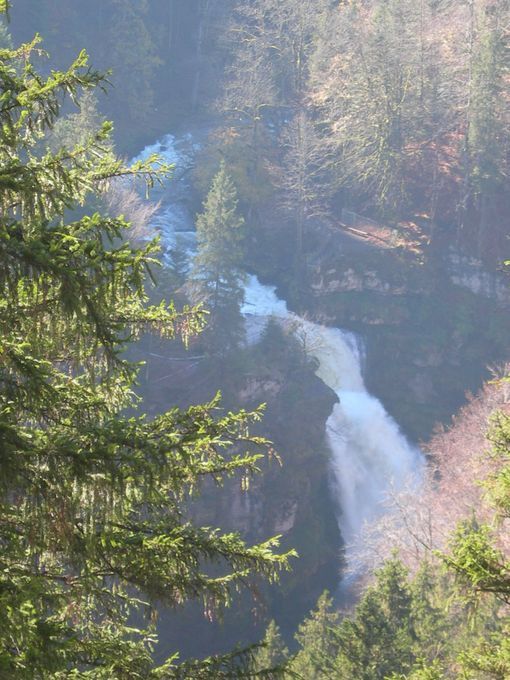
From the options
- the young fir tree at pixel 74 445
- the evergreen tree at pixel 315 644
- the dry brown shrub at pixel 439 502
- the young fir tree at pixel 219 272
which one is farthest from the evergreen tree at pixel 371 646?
the young fir tree at pixel 219 272

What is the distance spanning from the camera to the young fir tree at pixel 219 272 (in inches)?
1161

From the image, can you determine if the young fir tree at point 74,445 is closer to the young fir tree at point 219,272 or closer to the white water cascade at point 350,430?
the young fir tree at point 219,272

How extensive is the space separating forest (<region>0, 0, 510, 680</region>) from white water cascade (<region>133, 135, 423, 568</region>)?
137 mm

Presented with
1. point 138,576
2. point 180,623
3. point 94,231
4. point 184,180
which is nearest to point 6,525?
point 138,576

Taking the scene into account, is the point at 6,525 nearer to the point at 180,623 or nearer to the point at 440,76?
the point at 180,623

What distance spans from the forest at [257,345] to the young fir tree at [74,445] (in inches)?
0.9

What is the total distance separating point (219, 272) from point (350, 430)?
924 centimetres

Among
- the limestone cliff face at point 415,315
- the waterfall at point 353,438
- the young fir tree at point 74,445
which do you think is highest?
the young fir tree at point 74,445

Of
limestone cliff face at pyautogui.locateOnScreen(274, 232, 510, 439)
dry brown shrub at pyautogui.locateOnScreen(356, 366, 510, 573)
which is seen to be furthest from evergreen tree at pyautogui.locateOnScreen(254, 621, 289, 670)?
limestone cliff face at pyautogui.locateOnScreen(274, 232, 510, 439)

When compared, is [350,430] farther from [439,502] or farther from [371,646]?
[371,646]

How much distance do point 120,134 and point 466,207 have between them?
68.2 feet

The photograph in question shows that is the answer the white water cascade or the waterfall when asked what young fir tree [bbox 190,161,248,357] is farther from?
the waterfall

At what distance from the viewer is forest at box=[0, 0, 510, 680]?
446 cm

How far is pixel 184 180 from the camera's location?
43594mm
